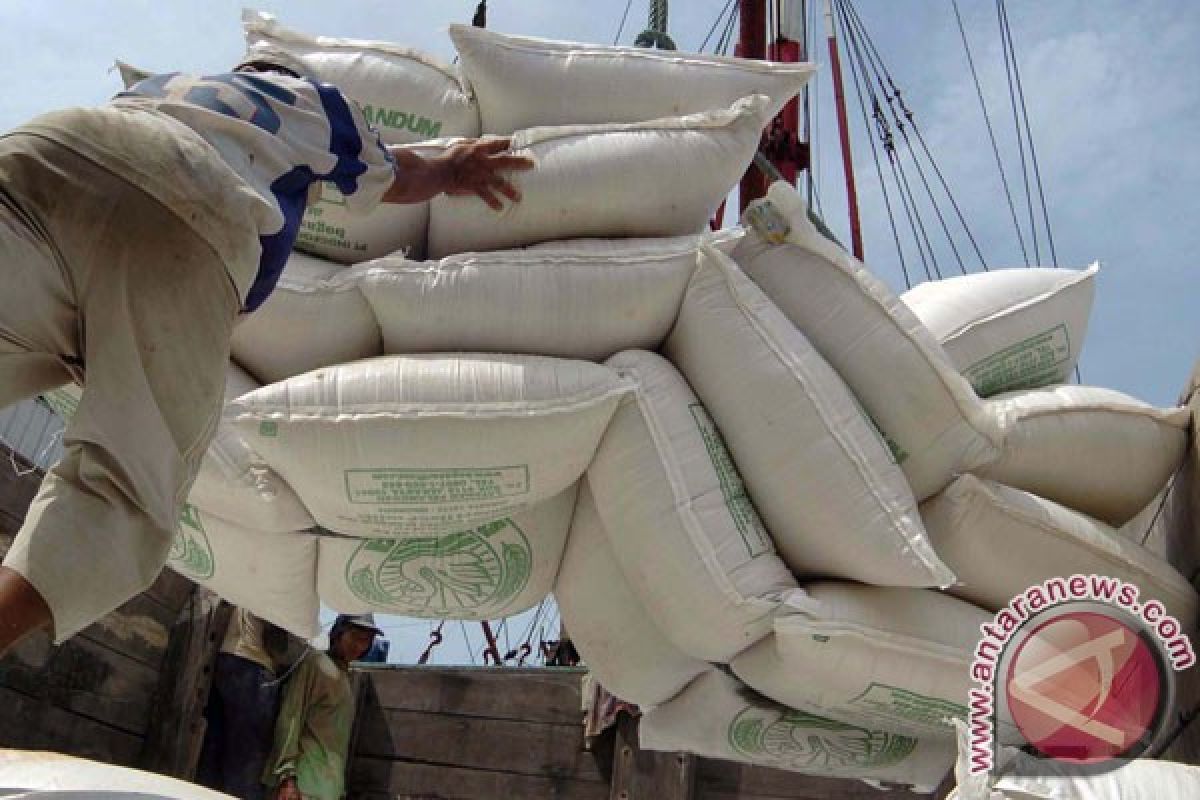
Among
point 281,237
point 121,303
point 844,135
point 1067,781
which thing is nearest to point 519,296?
point 281,237

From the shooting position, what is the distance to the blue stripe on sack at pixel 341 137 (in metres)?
1.58

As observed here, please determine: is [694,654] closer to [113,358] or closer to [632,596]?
[632,596]

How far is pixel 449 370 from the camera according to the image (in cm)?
195

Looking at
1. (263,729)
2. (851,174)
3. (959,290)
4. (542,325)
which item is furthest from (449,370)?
(851,174)

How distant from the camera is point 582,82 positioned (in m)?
2.28

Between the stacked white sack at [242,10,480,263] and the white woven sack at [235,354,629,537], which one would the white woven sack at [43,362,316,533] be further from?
the stacked white sack at [242,10,480,263]

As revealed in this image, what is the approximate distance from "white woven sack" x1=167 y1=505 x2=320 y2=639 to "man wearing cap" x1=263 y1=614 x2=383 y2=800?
77 cm

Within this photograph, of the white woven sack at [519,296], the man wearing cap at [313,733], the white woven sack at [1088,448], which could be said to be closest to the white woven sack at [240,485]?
the white woven sack at [519,296]

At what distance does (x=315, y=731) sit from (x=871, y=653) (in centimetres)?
176

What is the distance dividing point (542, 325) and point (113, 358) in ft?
3.05

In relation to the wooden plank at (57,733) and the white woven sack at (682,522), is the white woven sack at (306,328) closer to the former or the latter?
the white woven sack at (682,522)

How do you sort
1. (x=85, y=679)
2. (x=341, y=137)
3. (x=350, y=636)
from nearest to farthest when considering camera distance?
(x=341, y=137) → (x=85, y=679) → (x=350, y=636)

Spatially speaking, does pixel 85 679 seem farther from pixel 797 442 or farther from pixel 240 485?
pixel 797 442

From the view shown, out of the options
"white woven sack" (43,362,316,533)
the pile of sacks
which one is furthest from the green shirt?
"white woven sack" (43,362,316,533)
